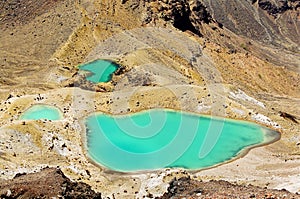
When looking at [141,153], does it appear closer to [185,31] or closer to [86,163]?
[86,163]

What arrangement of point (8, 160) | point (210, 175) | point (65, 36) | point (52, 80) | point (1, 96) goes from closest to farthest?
point (8, 160), point (210, 175), point (1, 96), point (52, 80), point (65, 36)

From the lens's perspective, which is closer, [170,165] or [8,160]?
[8,160]

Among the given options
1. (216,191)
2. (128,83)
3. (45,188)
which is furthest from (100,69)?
(216,191)

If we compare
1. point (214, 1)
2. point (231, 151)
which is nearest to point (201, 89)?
point (231, 151)

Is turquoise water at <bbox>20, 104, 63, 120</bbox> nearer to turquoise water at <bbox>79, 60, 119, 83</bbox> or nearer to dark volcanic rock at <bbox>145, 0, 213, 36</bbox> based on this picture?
turquoise water at <bbox>79, 60, 119, 83</bbox>

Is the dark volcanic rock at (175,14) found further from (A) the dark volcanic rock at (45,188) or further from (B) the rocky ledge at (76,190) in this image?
(A) the dark volcanic rock at (45,188)

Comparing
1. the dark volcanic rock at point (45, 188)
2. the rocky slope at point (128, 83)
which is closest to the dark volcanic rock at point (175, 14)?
the rocky slope at point (128, 83)
